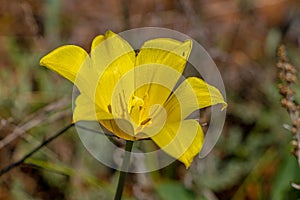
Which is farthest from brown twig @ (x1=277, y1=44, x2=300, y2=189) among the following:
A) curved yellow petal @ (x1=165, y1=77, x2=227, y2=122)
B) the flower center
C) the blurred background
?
the blurred background

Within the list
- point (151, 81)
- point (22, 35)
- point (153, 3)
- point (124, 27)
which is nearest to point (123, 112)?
point (151, 81)

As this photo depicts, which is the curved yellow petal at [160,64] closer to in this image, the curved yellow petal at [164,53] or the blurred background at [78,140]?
the curved yellow petal at [164,53]

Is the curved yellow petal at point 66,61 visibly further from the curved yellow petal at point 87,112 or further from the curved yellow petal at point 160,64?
the curved yellow petal at point 160,64

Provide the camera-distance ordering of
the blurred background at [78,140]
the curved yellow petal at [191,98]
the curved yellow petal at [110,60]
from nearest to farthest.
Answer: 1. the curved yellow petal at [191,98]
2. the curved yellow petal at [110,60]
3. the blurred background at [78,140]

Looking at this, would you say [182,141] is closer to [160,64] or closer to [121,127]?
[121,127]

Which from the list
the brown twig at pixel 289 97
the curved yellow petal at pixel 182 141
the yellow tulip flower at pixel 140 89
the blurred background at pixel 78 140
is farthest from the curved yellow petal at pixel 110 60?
the blurred background at pixel 78 140

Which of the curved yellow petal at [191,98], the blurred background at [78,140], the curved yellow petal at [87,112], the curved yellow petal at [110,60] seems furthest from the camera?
the blurred background at [78,140]

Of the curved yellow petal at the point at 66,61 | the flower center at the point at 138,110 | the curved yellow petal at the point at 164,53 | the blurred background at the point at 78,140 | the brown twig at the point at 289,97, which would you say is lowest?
the blurred background at the point at 78,140

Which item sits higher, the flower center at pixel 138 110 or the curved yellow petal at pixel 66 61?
the curved yellow petal at pixel 66 61

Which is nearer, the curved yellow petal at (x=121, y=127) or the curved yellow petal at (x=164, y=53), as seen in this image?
the curved yellow petal at (x=121, y=127)
